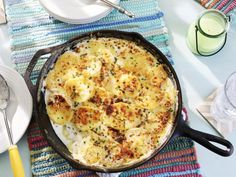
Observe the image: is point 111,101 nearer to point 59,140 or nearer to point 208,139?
point 59,140

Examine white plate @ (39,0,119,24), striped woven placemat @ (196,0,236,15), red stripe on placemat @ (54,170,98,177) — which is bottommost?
red stripe on placemat @ (54,170,98,177)

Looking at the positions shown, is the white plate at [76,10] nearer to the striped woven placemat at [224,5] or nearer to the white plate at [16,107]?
the white plate at [16,107]

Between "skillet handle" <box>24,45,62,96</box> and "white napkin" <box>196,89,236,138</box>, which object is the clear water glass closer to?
"white napkin" <box>196,89,236,138</box>

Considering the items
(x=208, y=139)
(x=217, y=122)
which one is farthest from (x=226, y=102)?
(x=208, y=139)

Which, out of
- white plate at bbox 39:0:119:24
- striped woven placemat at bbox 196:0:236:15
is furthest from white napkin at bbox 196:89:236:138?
white plate at bbox 39:0:119:24

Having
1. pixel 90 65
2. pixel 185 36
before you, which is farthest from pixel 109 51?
pixel 185 36

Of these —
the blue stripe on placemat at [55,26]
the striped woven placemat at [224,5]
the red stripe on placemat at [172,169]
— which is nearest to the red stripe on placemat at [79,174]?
the red stripe on placemat at [172,169]
